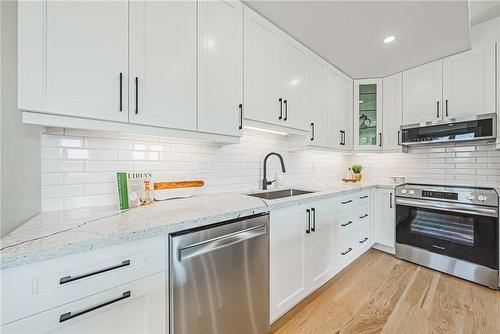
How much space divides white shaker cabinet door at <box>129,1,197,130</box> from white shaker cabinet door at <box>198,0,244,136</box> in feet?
0.21

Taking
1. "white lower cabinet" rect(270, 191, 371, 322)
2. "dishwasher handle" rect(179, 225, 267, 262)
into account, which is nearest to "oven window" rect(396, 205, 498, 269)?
"white lower cabinet" rect(270, 191, 371, 322)

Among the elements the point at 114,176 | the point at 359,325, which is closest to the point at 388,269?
the point at 359,325

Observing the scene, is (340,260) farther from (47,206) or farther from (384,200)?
(47,206)

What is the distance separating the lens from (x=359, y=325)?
151 centimetres

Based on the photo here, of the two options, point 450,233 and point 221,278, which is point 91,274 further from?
point 450,233

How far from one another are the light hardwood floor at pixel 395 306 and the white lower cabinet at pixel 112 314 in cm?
100

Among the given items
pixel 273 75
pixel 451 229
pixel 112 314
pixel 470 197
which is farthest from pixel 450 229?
pixel 112 314

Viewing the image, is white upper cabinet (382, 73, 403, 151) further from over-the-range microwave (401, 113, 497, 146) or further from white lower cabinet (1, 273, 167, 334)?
white lower cabinet (1, 273, 167, 334)

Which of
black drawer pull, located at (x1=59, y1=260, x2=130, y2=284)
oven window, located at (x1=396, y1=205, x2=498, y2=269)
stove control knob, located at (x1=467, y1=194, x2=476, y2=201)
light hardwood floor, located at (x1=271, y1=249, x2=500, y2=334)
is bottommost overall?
light hardwood floor, located at (x1=271, y1=249, x2=500, y2=334)

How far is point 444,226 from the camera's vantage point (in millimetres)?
2193

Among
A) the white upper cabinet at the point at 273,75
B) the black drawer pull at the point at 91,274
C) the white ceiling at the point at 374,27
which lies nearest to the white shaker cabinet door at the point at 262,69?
the white upper cabinet at the point at 273,75

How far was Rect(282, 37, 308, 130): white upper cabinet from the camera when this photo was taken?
1.97m

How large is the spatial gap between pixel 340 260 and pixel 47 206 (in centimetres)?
238

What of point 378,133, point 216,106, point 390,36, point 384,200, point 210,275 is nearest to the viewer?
point 210,275
